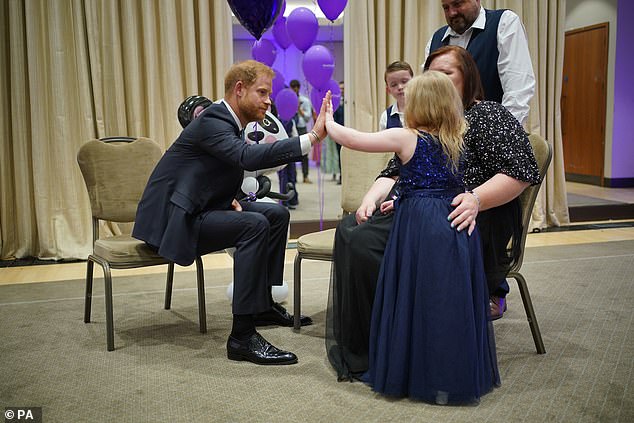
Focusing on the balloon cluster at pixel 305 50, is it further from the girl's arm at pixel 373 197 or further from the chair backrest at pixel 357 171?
the girl's arm at pixel 373 197

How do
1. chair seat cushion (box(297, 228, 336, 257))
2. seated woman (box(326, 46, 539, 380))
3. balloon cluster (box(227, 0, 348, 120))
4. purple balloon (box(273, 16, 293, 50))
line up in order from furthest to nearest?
1. purple balloon (box(273, 16, 293, 50))
2. balloon cluster (box(227, 0, 348, 120))
3. chair seat cushion (box(297, 228, 336, 257))
4. seated woman (box(326, 46, 539, 380))

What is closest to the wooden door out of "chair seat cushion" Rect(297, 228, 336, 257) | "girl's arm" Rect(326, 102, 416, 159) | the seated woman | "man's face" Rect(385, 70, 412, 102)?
"man's face" Rect(385, 70, 412, 102)

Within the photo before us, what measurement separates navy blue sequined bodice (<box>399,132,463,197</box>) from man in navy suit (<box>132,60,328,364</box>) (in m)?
Answer: 0.58

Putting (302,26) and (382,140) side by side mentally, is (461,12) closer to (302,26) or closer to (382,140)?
(382,140)

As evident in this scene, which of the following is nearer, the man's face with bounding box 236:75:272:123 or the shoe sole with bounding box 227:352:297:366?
the shoe sole with bounding box 227:352:297:366

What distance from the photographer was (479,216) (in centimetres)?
247

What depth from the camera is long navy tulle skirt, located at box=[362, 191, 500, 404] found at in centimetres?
216

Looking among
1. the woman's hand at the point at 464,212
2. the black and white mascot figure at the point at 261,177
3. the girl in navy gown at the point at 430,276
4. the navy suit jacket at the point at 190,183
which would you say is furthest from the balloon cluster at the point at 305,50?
the woman's hand at the point at 464,212

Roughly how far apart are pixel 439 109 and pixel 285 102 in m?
3.58

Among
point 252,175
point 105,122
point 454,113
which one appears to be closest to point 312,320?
point 252,175

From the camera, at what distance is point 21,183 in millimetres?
4680

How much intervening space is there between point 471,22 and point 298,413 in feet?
6.39

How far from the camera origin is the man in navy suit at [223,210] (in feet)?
8.74

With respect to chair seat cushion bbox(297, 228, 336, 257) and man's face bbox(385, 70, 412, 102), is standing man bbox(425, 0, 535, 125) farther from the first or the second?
chair seat cushion bbox(297, 228, 336, 257)
